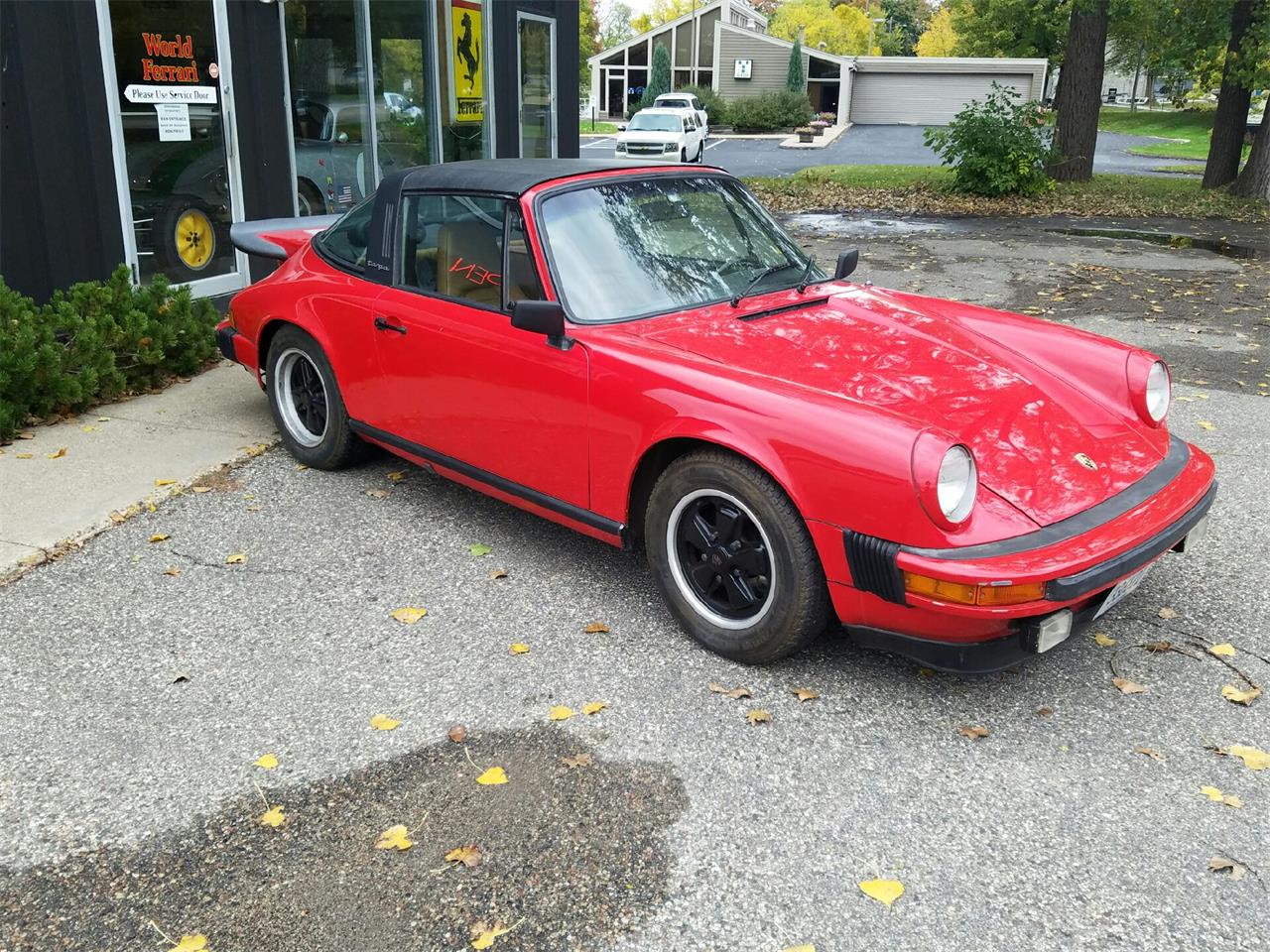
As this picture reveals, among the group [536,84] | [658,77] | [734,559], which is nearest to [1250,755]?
[734,559]

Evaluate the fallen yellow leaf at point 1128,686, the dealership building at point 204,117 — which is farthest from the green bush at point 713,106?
the fallen yellow leaf at point 1128,686

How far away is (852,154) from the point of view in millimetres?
36906

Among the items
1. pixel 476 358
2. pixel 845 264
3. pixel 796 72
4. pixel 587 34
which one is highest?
pixel 587 34

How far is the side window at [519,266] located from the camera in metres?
4.11

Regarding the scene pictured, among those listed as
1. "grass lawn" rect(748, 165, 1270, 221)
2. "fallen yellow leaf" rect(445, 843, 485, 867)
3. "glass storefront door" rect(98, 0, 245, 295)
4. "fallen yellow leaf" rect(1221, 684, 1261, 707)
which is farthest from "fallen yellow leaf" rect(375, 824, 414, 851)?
"grass lawn" rect(748, 165, 1270, 221)

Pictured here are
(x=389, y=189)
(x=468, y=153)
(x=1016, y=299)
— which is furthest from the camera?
(x=468, y=153)

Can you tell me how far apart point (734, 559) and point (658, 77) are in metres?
56.6

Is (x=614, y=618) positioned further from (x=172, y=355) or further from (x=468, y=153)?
(x=468, y=153)

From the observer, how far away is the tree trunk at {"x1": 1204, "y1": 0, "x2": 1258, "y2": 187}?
1817 centimetres

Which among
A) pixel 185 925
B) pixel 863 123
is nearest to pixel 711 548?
pixel 185 925

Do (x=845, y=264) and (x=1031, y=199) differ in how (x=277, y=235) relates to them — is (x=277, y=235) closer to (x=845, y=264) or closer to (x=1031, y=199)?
(x=845, y=264)

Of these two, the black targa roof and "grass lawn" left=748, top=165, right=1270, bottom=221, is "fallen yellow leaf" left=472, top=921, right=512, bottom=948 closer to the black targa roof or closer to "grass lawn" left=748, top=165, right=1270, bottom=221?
the black targa roof

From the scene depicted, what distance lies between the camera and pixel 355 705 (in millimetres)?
3449

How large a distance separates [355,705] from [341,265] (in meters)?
2.41
